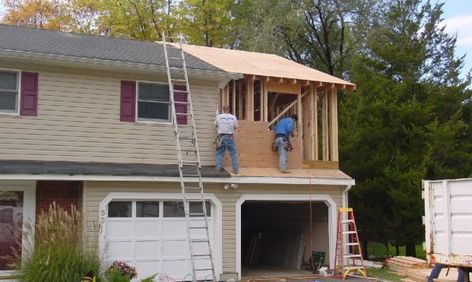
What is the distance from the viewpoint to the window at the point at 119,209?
14.3m

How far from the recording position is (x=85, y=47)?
15.9m

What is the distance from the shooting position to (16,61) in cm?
1388

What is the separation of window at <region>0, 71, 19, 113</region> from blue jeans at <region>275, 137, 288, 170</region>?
6.57m

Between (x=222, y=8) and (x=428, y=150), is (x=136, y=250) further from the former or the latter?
(x=222, y=8)

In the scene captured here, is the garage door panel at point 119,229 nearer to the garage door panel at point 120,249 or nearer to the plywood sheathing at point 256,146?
the garage door panel at point 120,249

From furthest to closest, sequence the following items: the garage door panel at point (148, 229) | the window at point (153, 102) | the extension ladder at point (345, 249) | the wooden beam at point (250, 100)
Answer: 1. the wooden beam at point (250, 100)
2. the extension ladder at point (345, 249)
3. the window at point (153, 102)
4. the garage door panel at point (148, 229)

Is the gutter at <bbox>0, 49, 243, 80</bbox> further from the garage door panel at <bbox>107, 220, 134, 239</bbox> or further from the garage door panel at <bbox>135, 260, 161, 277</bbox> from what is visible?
the garage door panel at <bbox>135, 260, 161, 277</bbox>

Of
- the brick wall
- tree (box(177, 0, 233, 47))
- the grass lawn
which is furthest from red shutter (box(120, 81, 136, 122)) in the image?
tree (box(177, 0, 233, 47))

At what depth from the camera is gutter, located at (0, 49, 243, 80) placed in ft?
44.6

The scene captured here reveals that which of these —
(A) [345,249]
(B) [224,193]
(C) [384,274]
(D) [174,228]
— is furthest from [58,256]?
(C) [384,274]

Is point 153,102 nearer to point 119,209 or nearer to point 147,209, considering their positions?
point 147,209

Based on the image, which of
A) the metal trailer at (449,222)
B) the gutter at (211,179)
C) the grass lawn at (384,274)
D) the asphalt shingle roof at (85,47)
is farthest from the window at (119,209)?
the metal trailer at (449,222)

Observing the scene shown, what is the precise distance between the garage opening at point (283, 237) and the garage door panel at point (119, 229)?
364 cm

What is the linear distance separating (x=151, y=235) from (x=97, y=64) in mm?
4210
